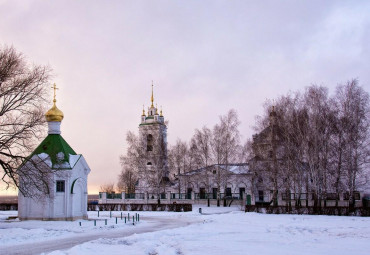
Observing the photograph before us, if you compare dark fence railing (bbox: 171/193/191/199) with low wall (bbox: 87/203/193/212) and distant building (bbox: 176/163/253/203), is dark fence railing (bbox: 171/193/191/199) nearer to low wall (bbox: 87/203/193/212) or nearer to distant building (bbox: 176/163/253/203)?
distant building (bbox: 176/163/253/203)

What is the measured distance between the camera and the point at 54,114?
33.1 meters

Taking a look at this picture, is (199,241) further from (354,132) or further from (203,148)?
(203,148)

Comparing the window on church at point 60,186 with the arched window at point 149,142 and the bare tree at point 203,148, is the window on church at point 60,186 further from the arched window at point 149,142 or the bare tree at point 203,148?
the arched window at point 149,142

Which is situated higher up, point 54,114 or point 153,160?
point 54,114

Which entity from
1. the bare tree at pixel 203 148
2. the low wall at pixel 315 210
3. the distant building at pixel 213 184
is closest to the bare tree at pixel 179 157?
the distant building at pixel 213 184

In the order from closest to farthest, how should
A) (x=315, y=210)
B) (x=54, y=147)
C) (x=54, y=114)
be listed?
(x=54, y=147) < (x=54, y=114) < (x=315, y=210)

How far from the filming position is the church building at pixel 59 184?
101 ft

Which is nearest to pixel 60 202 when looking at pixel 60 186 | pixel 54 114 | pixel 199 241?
pixel 60 186

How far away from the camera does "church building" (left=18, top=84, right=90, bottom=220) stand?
101ft

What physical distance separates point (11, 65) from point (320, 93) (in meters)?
25.0

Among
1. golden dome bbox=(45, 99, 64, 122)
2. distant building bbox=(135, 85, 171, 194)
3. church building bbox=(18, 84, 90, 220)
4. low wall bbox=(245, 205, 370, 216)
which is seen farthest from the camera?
distant building bbox=(135, 85, 171, 194)

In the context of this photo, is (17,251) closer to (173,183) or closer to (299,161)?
(299,161)

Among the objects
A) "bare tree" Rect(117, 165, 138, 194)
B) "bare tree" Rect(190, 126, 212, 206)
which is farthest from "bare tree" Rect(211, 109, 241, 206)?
"bare tree" Rect(117, 165, 138, 194)

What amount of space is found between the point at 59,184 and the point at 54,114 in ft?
17.1
